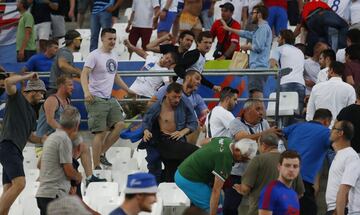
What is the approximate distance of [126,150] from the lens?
18078 millimetres

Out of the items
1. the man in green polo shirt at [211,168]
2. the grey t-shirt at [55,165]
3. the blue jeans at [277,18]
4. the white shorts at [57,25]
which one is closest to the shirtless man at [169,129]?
the man in green polo shirt at [211,168]

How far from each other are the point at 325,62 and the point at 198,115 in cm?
185

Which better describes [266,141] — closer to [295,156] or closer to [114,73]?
[295,156]

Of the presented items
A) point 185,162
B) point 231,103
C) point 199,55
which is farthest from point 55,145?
point 199,55

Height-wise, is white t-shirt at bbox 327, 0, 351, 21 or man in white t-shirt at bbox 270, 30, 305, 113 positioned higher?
white t-shirt at bbox 327, 0, 351, 21

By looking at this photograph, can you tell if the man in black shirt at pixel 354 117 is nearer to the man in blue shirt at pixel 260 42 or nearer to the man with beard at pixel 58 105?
Result: the man with beard at pixel 58 105

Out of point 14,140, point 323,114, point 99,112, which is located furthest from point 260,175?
point 99,112

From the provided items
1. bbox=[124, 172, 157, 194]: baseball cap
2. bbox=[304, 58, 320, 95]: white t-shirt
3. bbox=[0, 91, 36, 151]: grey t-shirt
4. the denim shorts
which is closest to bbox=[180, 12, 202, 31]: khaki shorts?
bbox=[304, 58, 320, 95]: white t-shirt

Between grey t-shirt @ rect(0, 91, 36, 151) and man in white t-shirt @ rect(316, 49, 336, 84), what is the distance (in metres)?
4.02

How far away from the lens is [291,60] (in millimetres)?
18688

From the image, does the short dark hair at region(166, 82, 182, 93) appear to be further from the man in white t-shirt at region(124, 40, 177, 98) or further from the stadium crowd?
the man in white t-shirt at region(124, 40, 177, 98)

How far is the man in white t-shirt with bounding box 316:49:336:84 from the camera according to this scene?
17828 millimetres

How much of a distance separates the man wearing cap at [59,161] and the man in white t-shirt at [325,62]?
14.0ft

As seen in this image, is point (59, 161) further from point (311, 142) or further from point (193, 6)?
point (193, 6)
